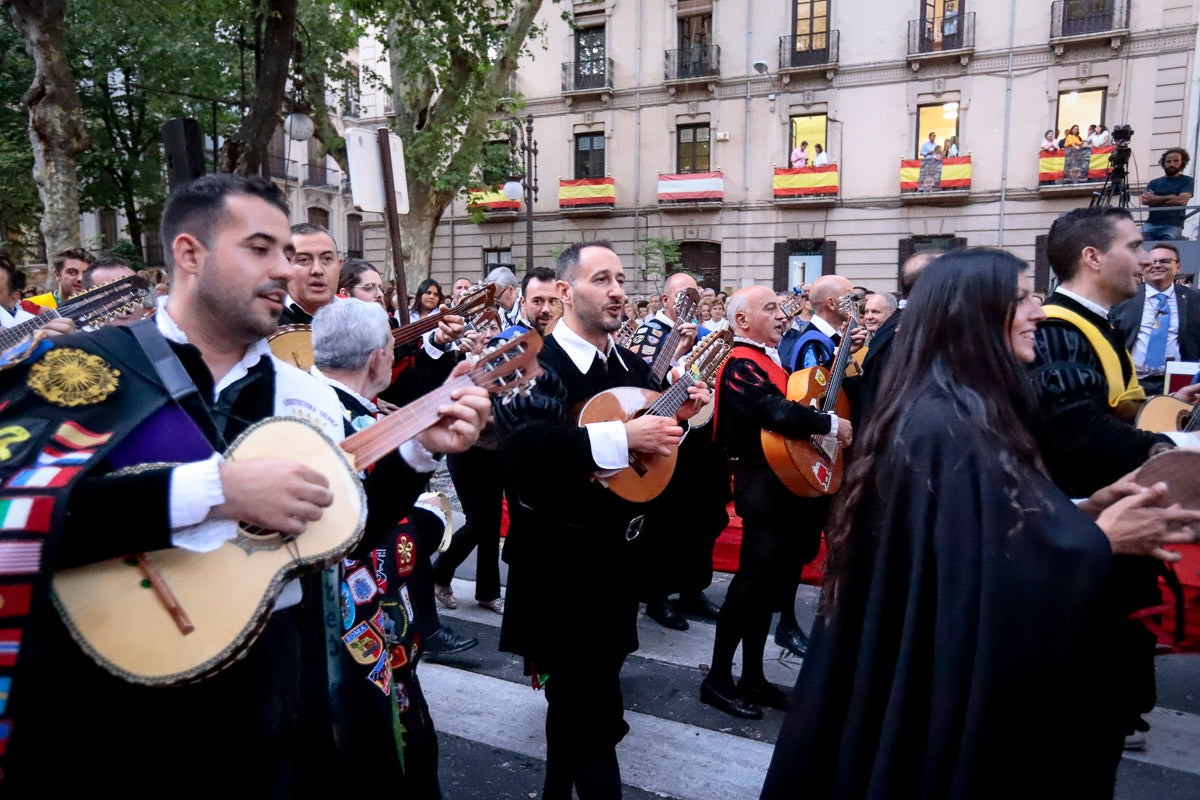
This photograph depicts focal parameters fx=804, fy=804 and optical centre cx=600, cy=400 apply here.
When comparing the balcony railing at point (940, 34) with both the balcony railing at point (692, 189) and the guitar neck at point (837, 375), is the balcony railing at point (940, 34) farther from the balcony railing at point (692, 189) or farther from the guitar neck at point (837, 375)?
the guitar neck at point (837, 375)

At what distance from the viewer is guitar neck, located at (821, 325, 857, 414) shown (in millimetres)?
4916

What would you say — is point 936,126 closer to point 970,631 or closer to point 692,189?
point 692,189

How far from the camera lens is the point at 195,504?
1582 millimetres

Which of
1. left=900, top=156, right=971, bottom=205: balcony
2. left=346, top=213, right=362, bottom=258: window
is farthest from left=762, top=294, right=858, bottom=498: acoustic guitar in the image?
left=346, top=213, right=362, bottom=258: window

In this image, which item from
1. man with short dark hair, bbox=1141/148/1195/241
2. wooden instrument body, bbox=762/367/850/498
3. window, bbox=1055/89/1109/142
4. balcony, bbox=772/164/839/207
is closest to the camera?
wooden instrument body, bbox=762/367/850/498

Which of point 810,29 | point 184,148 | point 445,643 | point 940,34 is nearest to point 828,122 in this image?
point 810,29

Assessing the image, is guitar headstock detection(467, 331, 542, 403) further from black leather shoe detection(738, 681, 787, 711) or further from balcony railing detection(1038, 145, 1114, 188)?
balcony railing detection(1038, 145, 1114, 188)

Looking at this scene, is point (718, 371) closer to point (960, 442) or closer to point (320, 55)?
point (960, 442)

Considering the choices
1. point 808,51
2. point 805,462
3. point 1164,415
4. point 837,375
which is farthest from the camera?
point 808,51

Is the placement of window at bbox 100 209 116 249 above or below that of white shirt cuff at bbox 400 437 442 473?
above

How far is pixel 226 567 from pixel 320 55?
21560 mm

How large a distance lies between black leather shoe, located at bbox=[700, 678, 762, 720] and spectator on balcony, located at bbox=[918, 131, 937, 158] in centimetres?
2363

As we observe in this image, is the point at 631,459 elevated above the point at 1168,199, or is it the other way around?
the point at 1168,199

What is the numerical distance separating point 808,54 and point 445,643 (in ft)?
83.1
